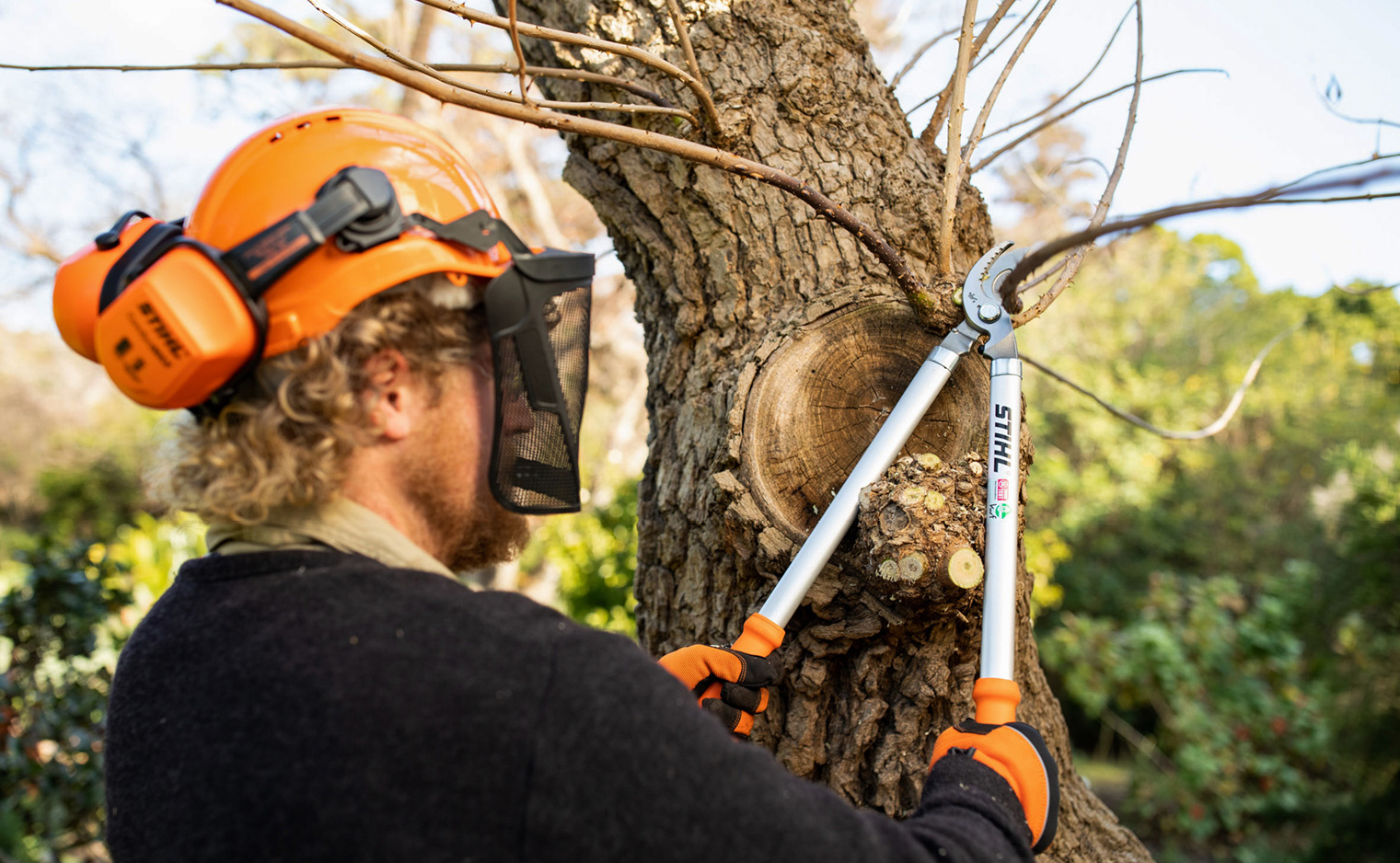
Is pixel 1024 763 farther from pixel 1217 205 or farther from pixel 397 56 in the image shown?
pixel 397 56

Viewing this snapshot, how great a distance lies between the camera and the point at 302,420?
1.17 metres

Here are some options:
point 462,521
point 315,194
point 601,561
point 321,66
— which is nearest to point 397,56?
point 321,66

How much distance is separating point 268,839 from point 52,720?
11.1ft

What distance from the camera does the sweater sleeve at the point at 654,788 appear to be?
2.99ft

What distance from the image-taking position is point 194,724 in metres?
1.00

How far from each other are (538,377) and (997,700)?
0.96 m

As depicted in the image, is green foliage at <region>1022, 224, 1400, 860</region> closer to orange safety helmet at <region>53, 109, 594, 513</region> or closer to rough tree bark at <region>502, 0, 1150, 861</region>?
rough tree bark at <region>502, 0, 1150, 861</region>

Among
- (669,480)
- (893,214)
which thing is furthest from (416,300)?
(893,214)

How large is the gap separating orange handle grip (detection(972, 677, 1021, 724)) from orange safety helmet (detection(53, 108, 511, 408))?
1.09 m

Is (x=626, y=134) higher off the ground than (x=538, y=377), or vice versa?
(x=626, y=134)

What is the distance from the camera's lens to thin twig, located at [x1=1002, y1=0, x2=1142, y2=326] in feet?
5.43

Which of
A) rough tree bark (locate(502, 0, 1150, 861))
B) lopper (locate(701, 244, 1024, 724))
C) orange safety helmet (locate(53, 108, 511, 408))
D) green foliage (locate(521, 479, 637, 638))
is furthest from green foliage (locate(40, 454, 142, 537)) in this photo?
lopper (locate(701, 244, 1024, 724))

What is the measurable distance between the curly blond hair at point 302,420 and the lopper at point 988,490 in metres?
0.77

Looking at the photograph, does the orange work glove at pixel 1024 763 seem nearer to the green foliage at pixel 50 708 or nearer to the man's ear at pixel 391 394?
the man's ear at pixel 391 394
